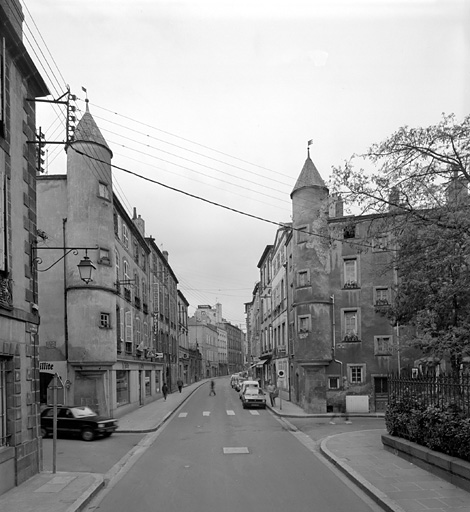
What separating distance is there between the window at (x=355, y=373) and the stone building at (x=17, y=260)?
2196 cm

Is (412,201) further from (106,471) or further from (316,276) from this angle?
(316,276)

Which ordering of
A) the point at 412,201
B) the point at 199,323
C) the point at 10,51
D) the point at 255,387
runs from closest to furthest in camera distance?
the point at 10,51, the point at 412,201, the point at 255,387, the point at 199,323

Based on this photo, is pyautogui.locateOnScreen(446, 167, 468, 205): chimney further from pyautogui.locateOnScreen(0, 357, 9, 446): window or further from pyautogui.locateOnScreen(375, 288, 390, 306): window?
pyautogui.locateOnScreen(375, 288, 390, 306): window

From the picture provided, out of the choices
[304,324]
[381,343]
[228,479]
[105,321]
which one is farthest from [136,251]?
[228,479]

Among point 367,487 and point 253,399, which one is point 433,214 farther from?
point 253,399

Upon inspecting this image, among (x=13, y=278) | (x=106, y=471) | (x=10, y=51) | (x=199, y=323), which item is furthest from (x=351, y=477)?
(x=199, y=323)

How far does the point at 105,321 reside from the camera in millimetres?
26297

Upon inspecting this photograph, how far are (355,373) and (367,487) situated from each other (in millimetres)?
21575

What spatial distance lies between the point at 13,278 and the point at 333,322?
23.3 meters

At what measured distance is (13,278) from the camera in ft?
39.5

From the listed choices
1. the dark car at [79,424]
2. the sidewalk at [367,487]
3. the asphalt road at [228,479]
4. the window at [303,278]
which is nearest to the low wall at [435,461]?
the sidewalk at [367,487]

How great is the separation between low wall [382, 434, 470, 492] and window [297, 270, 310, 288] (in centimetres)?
1806

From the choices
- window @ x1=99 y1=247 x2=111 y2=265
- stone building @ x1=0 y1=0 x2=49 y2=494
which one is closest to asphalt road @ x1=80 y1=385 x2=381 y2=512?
stone building @ x1=0 y1=0 x2=49 y2=494

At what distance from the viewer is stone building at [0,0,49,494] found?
11484 millimetres
